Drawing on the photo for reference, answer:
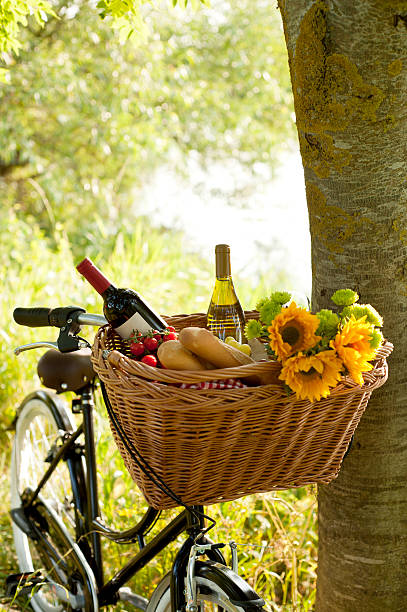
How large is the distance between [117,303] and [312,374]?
2.19ft

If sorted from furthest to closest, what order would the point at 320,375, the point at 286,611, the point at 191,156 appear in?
the point at 191,156, the point at 286,611, the point at 320,375

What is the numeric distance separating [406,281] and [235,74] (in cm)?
794

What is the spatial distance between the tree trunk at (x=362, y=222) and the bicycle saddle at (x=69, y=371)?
2.41 feet

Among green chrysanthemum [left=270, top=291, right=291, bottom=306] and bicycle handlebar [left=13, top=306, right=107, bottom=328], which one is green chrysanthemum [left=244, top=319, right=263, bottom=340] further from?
bicycle handlebar [left=13, top=306, right=107, bottom=328]

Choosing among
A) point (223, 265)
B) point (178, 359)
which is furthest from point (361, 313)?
point (223, 265)

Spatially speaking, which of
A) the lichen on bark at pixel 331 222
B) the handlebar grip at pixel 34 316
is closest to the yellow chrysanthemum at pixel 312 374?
the lichen on bark at pixel 331 222

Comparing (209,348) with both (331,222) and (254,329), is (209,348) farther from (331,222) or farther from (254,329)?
(331,222)

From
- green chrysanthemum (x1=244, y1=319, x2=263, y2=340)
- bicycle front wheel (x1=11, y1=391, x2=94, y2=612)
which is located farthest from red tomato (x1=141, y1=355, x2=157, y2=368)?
bicycle front wheel (x1=11, y1=391, x2=94, y2=612)

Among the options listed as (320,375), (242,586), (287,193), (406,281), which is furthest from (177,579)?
Answer: (287,193)

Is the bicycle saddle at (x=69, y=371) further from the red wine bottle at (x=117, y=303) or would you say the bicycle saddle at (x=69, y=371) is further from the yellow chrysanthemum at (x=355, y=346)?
the yellow chrysanthemum at (x=355, y=346)

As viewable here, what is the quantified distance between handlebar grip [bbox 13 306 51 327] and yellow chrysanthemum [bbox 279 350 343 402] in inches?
34.2

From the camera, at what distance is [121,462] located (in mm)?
2775

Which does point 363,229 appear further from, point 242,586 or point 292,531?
point 292,531

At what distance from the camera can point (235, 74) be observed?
9.00 m
